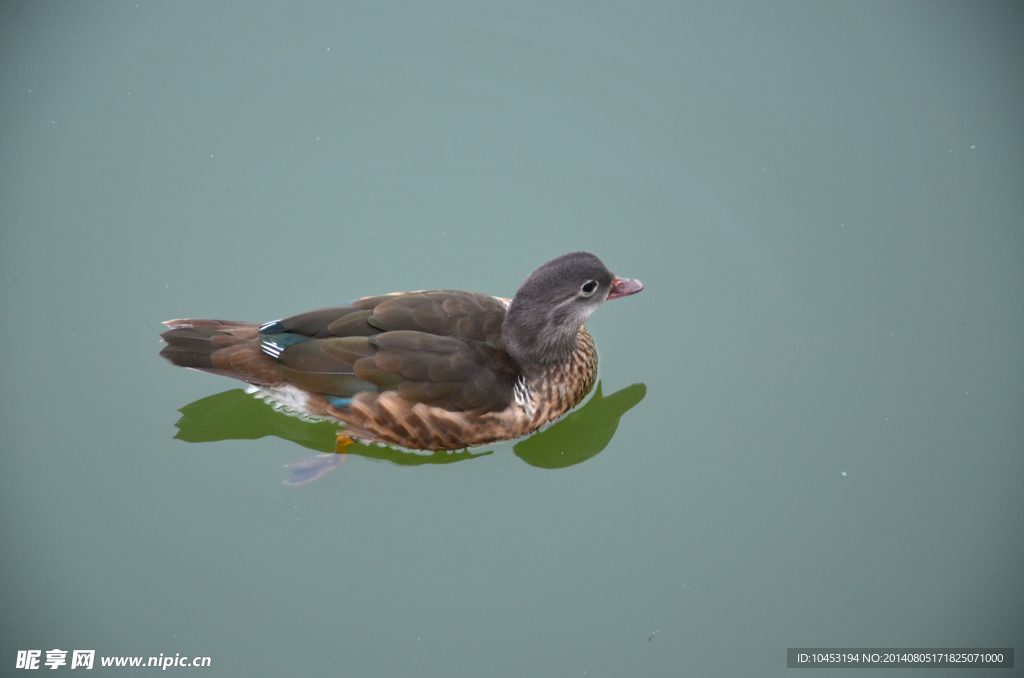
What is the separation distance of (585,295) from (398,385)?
1022 millimetres

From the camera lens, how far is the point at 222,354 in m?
3.96

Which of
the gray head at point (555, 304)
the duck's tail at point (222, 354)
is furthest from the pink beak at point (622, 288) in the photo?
the duck's tail at point (222, 354)

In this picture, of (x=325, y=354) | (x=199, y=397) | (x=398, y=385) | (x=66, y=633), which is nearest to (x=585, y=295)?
(x=398, y=385)

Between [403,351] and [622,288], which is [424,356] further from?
[622,288]

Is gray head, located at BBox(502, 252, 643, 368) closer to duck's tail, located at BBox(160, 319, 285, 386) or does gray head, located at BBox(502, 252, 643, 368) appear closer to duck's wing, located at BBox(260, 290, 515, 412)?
duck's wing, located at BBox(260, 290, 515, 412)

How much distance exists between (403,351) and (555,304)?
78 cm

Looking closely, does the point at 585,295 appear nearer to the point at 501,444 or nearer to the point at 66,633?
the point at 501,444

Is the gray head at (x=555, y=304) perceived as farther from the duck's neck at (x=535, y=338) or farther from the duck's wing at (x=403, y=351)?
the duck's wing at (x=403, y=351)

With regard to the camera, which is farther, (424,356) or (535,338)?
(535,338)

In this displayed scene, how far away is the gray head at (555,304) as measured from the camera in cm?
369

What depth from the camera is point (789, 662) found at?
148 inches

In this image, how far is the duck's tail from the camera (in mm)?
3957

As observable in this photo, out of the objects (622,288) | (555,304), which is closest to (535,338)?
(555,304)

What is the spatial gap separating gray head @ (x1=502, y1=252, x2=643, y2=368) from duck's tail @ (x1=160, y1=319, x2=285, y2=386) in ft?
4.09
